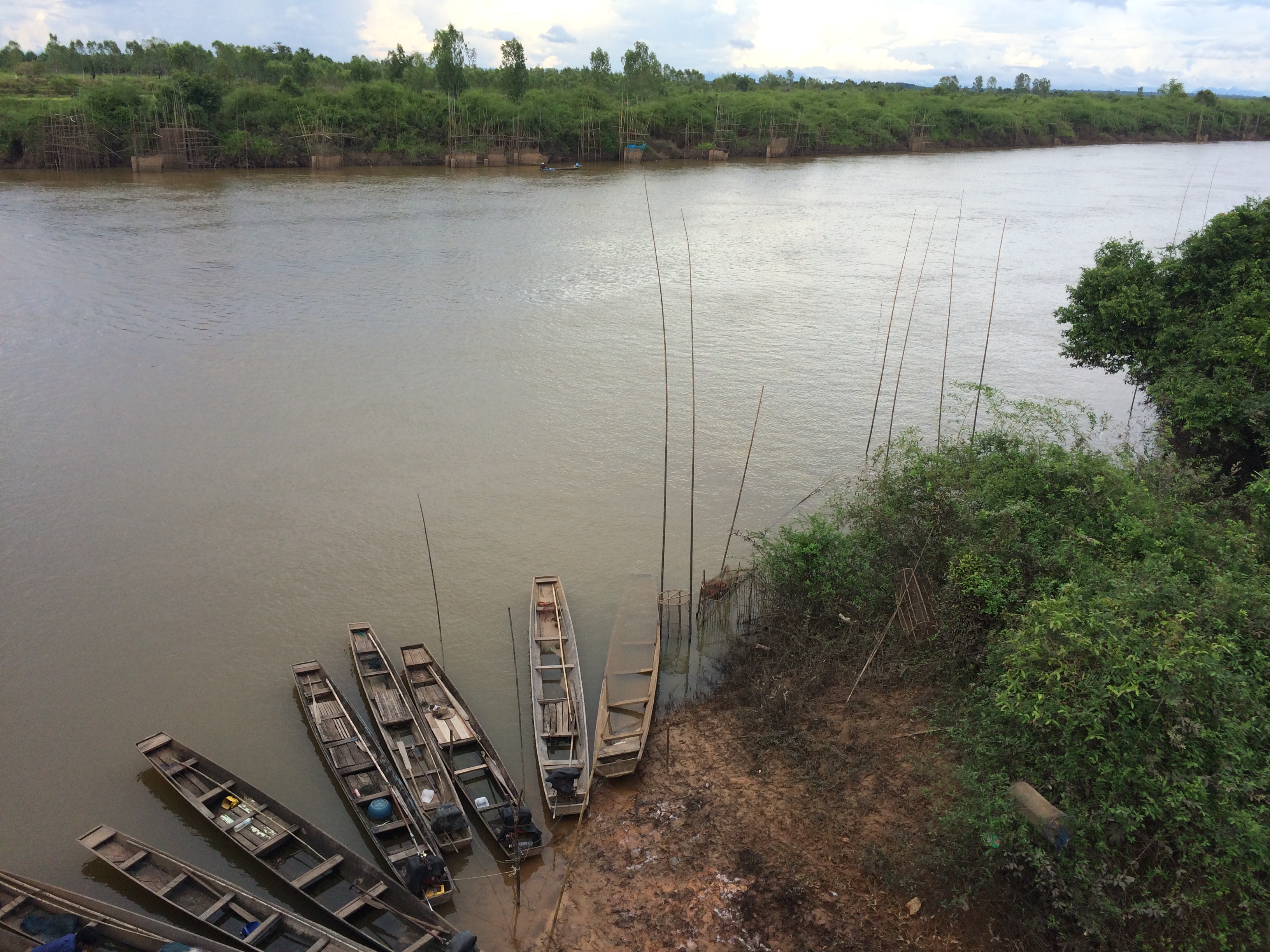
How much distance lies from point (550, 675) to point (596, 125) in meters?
38.9

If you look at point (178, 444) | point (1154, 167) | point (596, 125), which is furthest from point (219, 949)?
point (1154, 167)

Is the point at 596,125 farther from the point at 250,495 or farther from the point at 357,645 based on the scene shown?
the point at 357,645

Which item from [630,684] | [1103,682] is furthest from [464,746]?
[1103,682]

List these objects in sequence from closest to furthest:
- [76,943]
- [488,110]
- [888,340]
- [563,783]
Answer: [76,943]
[563,783]
[888,340]
[488,110]

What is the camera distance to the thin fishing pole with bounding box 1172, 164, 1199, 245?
75.9 ft

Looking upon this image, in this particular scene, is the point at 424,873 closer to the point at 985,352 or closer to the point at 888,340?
the point at 985,352

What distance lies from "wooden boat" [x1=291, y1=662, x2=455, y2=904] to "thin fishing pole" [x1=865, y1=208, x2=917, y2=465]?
6.67m

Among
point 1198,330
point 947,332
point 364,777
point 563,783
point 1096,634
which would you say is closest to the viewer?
point 1096,634

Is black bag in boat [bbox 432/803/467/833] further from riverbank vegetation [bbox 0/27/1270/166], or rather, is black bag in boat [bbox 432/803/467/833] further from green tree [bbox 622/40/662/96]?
green tree [bbox 622/40/662/96]

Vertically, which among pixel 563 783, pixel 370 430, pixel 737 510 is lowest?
pixel 563 783

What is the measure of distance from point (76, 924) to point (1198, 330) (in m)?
12.0

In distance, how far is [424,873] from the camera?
5422 mm

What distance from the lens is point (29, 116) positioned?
31.0 meters

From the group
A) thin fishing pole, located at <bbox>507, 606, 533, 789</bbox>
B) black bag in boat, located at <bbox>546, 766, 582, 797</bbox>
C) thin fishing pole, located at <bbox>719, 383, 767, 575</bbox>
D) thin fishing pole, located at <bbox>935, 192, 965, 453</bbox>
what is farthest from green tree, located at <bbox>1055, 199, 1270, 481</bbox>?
thin fishing pole, located at <bbox>507, 606, 533, 789</bbox>
